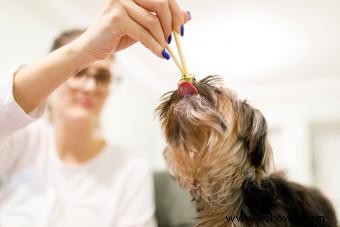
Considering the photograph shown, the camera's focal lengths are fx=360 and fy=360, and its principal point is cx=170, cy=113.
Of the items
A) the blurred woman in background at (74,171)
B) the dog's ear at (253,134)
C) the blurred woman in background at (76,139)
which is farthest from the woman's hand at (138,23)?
the blurred woman in background at (74,171)

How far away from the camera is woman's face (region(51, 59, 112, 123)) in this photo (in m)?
0.79

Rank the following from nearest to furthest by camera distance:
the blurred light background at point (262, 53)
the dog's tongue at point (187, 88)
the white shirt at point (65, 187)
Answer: the dog's tongue at point (187, 88), the white shirt at point (65, 187), the blurred light background at point (262, 53)

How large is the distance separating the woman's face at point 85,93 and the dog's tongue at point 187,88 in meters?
0.37

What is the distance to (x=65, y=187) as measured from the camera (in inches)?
30.3

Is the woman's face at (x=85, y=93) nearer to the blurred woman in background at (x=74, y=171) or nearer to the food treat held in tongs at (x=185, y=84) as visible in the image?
the blurred woman in background at (x=74, y=171)

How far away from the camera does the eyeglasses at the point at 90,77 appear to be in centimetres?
78

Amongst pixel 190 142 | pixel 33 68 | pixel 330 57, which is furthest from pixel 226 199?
pixel 330 57

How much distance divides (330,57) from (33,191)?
752 mm

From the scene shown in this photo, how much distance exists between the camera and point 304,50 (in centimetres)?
106

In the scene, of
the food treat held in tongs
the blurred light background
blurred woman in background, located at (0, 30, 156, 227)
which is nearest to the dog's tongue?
the food treat held in tongs

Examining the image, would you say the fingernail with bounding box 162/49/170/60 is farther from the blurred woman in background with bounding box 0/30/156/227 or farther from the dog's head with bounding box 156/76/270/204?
the blurred woman in background with bounding box 0/30/156/227

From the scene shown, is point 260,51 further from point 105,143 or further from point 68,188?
point 68,188

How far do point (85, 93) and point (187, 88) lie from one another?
414 millimetres

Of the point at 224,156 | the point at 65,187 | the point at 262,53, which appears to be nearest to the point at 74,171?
the point at 65,187
